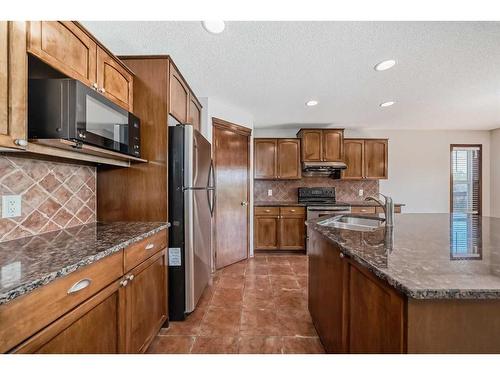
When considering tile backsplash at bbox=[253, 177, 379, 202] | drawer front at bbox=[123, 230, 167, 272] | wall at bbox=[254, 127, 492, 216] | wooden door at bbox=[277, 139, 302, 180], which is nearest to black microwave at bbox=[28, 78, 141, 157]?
drawer front at bbox=[123, 230, 167, 272]

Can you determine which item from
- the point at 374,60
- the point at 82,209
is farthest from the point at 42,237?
the point at 374,60

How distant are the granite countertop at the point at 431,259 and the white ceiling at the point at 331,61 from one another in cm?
145

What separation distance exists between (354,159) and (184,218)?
3531 millimetres

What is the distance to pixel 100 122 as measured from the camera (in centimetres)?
139

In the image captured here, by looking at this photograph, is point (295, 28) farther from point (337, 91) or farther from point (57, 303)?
point (57, 303)

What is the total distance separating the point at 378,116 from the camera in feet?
13.0

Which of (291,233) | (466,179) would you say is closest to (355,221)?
(291,233)

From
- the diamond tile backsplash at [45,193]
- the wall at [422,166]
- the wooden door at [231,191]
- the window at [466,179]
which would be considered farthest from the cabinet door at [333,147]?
the diamond tile backsplash at [45,193]

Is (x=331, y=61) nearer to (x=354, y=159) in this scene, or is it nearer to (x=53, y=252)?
(x=53, y=252)

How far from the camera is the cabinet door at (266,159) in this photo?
429 cm

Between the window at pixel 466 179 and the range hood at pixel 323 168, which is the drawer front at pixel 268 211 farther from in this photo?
the window at pixel 466 179

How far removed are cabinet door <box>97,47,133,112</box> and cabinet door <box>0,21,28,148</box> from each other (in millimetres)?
483

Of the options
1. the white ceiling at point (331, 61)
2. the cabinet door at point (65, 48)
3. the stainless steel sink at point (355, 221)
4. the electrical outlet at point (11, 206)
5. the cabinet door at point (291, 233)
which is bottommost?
the cabinet door at point (291, 233)

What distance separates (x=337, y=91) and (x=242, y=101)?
1.22m
